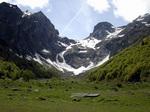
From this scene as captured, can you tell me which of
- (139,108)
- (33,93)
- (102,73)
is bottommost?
(139,108)

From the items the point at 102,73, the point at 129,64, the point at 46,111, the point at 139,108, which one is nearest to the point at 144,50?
the point at 129,64

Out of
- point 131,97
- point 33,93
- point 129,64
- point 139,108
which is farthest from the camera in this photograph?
point 129,64

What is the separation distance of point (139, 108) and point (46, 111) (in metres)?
14.3

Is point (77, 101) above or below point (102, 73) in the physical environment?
below

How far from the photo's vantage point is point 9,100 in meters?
46.1

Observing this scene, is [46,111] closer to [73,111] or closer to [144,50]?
[73,111]

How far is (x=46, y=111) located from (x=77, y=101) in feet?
43.1

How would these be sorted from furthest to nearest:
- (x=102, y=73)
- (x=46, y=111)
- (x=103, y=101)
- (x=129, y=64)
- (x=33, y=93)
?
(x=102, y=73)
(x=129, y=64)
(x=33, y=93)
(x=103, y=101)
(x=46, y=111)

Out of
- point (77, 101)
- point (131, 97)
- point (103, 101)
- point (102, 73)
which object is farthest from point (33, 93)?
point (102, 73)

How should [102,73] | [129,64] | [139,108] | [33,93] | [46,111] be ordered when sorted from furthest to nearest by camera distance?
[102,73], [129,64], [33,93], [139,108], [46,111]

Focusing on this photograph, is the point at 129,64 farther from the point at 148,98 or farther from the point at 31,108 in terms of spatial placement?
the point at 31,108

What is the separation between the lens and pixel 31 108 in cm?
3984

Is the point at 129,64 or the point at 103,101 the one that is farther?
the point at 129,64

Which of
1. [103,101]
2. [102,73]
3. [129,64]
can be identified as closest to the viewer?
[103,101]
